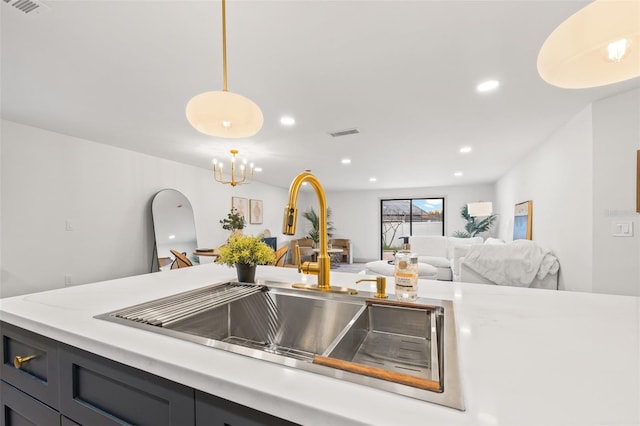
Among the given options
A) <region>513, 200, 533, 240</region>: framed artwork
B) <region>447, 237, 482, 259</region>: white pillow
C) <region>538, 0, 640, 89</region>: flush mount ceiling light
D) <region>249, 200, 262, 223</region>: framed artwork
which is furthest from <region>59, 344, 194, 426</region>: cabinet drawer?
<region>249, 200, 262, 223</region>: framed artwork

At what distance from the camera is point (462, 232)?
764 centimetres

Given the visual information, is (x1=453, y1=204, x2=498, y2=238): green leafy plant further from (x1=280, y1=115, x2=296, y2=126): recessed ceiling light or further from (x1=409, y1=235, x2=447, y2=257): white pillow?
(x1=280, y1=115, x2=296, y2=126): recessed ceiling light

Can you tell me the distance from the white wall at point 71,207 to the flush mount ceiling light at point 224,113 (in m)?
3.27

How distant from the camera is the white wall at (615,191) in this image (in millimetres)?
2336

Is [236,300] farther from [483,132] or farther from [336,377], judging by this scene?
[483,132]

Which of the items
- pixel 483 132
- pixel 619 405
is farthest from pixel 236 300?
pixel 483 132

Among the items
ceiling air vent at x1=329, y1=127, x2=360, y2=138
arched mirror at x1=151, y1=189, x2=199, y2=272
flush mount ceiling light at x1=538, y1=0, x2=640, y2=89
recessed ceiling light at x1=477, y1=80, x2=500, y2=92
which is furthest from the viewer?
arched mirror at x1=151, y1=189, x2=199, y2=272

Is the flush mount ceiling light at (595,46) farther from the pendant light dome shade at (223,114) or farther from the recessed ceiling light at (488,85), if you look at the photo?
the recessed ceiling light at (488,85)

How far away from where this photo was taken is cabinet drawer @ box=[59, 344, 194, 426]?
0.59m

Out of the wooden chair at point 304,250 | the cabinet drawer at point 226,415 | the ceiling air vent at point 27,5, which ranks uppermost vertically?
the ceiling air vent at point 27,5

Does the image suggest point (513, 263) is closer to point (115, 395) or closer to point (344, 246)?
point (115, 395)

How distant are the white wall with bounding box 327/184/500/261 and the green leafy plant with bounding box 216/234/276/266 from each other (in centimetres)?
772

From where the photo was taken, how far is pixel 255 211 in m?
7.13

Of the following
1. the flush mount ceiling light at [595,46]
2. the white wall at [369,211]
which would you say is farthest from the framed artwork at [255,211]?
the flush mount ceiling light at [595,46]
